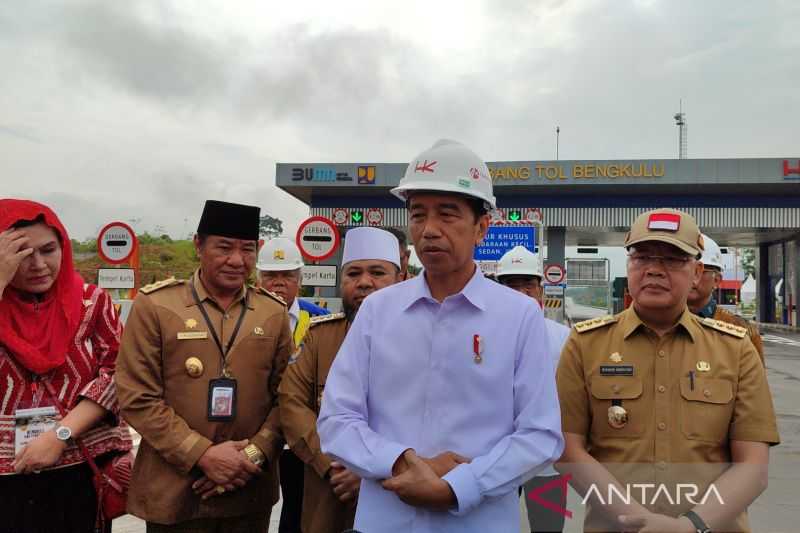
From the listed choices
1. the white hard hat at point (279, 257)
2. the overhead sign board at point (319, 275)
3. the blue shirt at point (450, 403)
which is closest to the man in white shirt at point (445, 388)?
the blue shirt at point (450, 403)

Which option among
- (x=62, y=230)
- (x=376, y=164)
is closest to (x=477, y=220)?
(x=62, y=230)

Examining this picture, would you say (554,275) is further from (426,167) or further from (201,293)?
(426,167)

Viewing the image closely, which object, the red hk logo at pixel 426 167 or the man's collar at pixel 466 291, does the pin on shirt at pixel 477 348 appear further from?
the red hk logo at pixel 426 167

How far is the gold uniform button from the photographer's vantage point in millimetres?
2877

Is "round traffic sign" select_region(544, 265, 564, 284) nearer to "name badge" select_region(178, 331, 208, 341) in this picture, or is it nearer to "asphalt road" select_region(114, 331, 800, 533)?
"asphalt road" select_region(114, 331, 800, 533)

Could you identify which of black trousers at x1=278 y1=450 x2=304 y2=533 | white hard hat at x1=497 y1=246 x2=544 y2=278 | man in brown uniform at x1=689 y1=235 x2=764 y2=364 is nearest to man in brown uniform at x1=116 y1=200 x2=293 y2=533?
black trousers at x1=278 y1=450 x2=304 y2=533

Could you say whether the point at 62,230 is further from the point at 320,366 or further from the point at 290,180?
the point at 290,180

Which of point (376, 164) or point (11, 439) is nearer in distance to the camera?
point (11, 439)

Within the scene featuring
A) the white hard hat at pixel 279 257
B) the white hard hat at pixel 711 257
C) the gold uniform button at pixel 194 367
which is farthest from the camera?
the white hard hat at pixel 279 257

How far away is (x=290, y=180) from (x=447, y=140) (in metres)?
24.0

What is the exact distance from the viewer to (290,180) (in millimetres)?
25594

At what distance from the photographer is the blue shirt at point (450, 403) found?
76.6 inches

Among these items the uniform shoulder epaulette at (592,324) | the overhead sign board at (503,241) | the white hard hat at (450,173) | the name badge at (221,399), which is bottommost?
the name badge at (221,399)

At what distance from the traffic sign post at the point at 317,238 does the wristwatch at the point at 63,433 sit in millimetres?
7506
